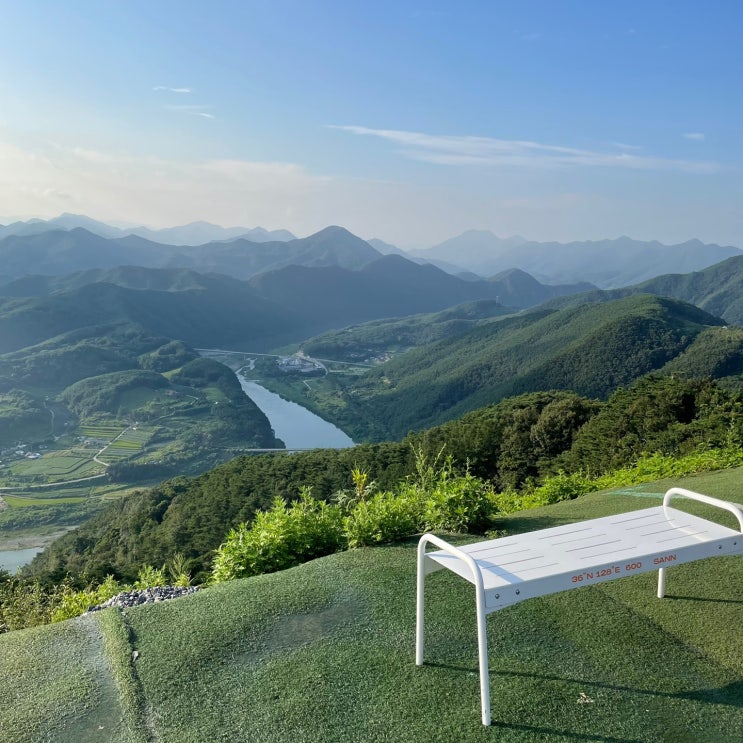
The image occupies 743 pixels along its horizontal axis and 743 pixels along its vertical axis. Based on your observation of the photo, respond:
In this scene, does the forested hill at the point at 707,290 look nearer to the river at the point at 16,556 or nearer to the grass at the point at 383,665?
the river at the point at 16,556

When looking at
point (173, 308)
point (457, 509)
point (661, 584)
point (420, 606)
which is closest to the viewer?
point (420, 606)

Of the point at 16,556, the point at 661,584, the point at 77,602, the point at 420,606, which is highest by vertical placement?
the point at 420,606

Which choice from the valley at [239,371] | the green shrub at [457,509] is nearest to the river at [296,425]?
the valley at [239,371]

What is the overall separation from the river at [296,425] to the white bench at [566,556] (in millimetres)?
57402

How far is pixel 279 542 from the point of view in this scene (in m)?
5.14

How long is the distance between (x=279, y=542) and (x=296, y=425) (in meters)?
73.1

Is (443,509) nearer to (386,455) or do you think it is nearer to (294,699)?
(294,699)

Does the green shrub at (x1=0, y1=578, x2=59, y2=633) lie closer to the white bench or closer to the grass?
the grass

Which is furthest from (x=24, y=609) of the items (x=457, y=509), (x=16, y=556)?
(x=16, y=556)

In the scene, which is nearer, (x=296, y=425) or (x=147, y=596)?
(x=147, y=596)

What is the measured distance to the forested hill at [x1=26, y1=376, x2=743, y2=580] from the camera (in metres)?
13.2

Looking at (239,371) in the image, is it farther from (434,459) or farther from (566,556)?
(566,556)

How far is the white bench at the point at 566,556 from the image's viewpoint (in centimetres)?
278

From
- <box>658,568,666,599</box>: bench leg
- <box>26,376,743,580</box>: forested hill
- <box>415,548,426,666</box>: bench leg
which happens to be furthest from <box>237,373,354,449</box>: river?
<box>415,548,426,666</box>: bench leg
